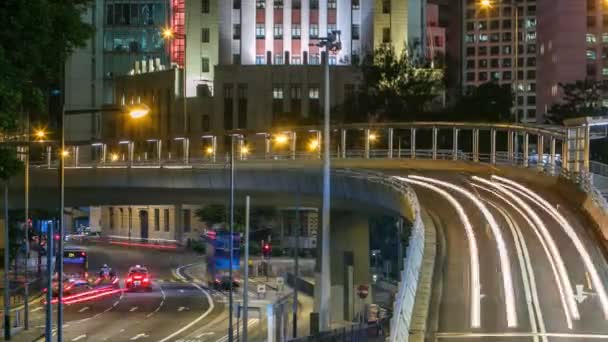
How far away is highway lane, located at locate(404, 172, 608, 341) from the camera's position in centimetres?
2764

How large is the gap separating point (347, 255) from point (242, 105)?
69.3 metres

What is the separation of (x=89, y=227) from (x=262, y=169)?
9567 cm

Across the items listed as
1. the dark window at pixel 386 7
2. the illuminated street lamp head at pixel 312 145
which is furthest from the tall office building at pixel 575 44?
the illuminated street lamp head at pixel 312 145

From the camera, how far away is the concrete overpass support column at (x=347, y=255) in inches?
2906

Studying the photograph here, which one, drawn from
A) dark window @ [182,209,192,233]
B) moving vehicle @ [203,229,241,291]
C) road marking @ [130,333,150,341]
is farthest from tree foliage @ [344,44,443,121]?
road marking @ [130,333,150,341]

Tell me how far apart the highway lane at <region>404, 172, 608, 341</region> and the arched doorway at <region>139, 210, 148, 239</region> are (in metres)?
100.0

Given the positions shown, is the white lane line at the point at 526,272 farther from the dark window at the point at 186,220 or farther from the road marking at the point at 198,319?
the dark window at the point at 186,220

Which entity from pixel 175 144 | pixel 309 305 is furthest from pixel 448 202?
pixel 175 144

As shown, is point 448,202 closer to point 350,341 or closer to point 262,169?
point 350,341

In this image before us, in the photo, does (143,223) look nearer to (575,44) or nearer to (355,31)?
(355,31)

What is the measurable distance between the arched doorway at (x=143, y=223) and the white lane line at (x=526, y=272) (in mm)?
101900

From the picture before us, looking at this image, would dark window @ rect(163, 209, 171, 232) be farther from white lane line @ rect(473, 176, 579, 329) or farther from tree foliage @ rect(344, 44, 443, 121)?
white lane line @ rect(473, 176, 579, 329)

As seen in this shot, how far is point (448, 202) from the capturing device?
5338 cm

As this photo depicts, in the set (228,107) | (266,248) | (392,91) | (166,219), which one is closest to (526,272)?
(266,248)
